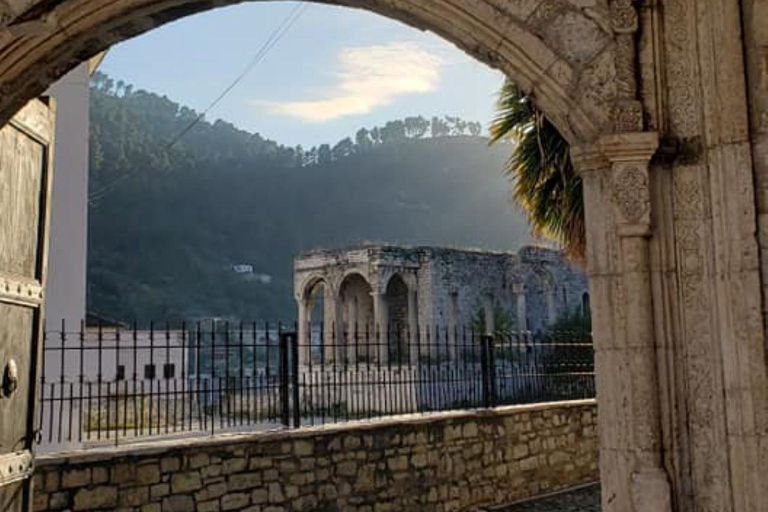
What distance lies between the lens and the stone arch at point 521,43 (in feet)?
9.87

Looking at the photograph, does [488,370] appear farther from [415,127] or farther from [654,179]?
[415,127]

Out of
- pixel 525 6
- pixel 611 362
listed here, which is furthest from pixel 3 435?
pixel 525 6

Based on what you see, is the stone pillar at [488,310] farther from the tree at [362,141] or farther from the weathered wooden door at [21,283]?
the tree at [362,141]

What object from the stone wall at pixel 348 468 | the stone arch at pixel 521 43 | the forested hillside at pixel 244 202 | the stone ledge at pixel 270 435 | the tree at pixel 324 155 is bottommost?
the stone wall at pixel 348 468

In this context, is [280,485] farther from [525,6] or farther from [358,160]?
[358,160]

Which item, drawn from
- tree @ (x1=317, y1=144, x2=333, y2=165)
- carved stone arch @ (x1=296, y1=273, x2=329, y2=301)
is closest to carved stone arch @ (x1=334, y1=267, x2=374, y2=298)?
carved stone arch @ (x1=296, y1=273, x2=329, y2=301)

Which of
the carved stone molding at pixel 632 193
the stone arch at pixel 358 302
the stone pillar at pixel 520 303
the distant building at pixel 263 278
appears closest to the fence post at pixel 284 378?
the carved stone molding at pixel 632 193

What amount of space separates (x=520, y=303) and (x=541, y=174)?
54.4 feet

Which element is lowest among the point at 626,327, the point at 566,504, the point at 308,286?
the point at 566,504

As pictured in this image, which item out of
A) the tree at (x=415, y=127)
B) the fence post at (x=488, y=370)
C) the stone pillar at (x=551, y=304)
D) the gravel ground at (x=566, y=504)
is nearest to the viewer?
the gravel ground at (x=566, y=504)

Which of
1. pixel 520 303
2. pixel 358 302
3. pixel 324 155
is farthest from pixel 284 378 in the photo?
pixel 324 155

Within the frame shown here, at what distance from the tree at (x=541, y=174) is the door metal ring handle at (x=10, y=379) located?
4.58 metres

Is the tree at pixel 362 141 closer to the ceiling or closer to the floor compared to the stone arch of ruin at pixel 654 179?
closer to the ceiling

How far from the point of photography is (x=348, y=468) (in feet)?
23.7
